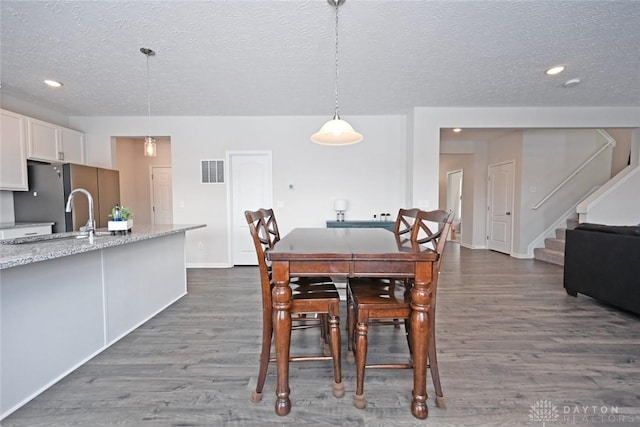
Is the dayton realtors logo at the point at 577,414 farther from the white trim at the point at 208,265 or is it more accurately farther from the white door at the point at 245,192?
the white trim at the point at 208,265

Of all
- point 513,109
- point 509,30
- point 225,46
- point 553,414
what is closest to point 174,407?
point 553,414

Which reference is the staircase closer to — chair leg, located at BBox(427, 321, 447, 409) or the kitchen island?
chair leg, located at BBox(427, 321, 447, 409)

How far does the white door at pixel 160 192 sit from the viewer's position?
621 cm

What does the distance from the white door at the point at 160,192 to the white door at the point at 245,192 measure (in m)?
2.54

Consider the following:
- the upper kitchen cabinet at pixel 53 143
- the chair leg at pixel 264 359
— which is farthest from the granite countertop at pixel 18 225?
the chair leg at pixel 264 359

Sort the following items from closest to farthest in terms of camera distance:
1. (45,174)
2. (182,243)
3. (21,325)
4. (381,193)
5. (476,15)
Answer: (21,325)
(476,15)
(182,243)
(45,174)
(381,193)

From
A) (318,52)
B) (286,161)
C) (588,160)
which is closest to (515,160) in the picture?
(588,160)

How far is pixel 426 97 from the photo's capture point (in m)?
3.67

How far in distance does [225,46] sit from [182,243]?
7.18ft

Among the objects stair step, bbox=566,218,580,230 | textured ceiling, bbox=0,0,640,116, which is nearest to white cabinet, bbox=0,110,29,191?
textured ceiling, bbox=0,0,640,116

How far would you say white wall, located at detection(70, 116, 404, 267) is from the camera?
4.48 metres

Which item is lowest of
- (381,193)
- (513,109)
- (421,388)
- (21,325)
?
(421,388)

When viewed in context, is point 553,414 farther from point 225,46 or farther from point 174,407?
point 225,46

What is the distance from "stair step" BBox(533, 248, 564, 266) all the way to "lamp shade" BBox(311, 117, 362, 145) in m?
4.59
